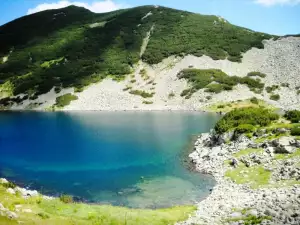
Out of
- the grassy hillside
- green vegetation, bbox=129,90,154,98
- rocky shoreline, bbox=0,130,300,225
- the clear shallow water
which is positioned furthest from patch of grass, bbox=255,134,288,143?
the grassy hillside

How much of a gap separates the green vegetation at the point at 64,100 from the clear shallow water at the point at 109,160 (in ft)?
117

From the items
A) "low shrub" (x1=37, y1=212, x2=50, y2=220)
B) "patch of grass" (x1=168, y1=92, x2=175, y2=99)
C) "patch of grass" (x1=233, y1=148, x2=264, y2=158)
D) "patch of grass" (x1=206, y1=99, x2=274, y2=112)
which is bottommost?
"low shrub" (x1=37, y1=212, x2=50, y2=220)

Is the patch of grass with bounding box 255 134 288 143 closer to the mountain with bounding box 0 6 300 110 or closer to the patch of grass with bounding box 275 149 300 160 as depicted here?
the patch of grass with bounding box 275 149 300 160

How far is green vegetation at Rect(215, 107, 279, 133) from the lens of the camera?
4674 cm

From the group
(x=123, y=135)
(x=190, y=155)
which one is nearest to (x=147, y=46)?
(x=123, y=135)

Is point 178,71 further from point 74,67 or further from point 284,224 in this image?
point 284,224

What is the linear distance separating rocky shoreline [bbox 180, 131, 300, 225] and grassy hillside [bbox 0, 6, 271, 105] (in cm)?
9833

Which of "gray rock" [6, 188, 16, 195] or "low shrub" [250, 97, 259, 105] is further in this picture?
"low shrub" [250, 97, 259, 105]

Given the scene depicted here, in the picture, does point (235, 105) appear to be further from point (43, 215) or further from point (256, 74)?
point (43, 215)

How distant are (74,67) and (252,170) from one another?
127 metres

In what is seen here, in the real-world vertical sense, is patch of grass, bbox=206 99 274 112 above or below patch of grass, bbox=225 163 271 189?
above

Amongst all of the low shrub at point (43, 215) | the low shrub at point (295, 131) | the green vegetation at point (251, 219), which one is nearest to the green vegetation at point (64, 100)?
the low shrub at point (295, 131)

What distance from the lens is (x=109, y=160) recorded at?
47.7 metres

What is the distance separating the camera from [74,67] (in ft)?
493
